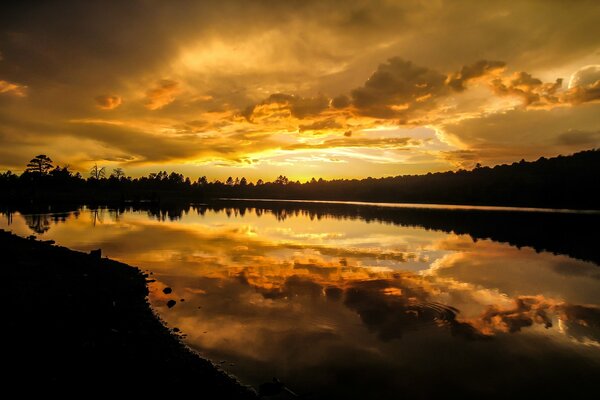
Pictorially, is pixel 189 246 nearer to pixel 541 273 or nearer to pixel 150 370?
pixel 150 370

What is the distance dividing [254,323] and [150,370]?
18.0ft

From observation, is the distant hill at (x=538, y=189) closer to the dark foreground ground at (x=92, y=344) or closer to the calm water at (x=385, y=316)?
the calm water at (x=385, y=316)

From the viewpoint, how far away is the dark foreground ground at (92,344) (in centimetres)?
887

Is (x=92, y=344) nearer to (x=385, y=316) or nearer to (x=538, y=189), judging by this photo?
(x=385, y=316)

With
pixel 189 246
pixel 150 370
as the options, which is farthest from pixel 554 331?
pixel 189 246

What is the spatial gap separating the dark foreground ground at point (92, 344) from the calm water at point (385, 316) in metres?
1.22

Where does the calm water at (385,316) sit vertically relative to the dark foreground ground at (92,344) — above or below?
below

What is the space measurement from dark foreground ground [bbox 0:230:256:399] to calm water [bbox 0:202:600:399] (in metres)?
1.22

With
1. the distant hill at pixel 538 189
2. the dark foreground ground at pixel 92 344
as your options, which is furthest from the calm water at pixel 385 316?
the distant hill at pixel 538 189

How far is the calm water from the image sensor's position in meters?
11.0

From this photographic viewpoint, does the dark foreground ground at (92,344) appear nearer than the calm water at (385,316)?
Yes

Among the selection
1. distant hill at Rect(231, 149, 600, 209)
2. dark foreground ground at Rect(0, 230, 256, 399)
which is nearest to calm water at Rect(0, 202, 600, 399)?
dark foreground ground at Rect(0, 230, 256, 399)

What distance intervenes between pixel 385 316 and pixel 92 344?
11.2 metres

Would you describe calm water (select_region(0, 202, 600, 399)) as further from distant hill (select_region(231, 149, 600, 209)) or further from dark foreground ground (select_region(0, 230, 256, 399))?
distant hill (select_region(231, 149, 600, 209))
